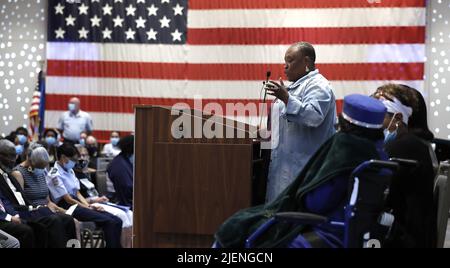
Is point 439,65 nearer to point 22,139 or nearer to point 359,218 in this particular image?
point 22,139

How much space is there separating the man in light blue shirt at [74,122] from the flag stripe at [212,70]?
751 millimetres

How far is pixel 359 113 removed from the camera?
126 inches

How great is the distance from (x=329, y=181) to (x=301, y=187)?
15cm

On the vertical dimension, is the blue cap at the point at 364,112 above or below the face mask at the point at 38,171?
above

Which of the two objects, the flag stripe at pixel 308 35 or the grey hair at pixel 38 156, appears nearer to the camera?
the grey hair at pixel 38 156

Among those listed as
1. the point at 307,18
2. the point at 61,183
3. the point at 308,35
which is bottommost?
the point at 61,183

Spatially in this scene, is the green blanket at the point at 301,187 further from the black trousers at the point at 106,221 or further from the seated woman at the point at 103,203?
the seated woman at the point at 103,203

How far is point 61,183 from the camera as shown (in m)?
6.90

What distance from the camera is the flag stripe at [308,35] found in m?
12.1

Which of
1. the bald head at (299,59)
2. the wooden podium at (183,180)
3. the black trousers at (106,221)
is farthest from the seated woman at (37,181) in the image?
the bald head at (299,59)

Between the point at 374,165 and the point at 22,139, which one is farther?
the point at 22,139

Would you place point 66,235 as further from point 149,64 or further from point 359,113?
point 149,64

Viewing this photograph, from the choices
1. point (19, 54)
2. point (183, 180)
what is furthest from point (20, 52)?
point (183, 180)
